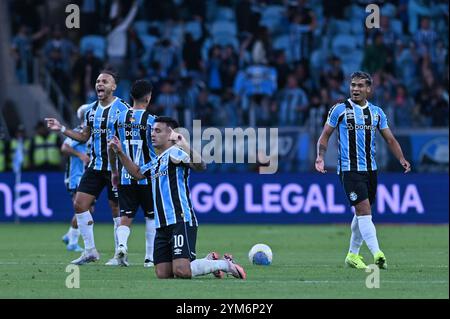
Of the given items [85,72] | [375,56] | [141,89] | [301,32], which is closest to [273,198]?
[375,56]

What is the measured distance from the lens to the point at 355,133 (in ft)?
45.5

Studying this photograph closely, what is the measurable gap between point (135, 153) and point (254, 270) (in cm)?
215

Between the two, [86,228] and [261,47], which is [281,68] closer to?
[261,47]

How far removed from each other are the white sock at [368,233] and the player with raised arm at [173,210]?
188 centimetres

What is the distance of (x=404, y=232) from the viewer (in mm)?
22188

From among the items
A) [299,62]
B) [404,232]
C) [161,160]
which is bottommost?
[404,232]

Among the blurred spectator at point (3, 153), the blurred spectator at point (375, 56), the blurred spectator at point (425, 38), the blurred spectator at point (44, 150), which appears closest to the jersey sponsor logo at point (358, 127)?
the blurred spectator at point (44, 150)

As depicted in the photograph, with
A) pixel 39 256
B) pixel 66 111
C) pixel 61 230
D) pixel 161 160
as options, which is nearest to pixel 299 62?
pixel 66 111

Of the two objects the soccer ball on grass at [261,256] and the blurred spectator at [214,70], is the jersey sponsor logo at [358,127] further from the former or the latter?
the blurred spectator at [214,70]

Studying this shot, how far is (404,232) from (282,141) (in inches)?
153

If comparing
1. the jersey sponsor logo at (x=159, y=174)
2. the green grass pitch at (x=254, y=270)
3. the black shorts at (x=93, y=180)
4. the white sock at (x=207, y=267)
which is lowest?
the green grass pitch at (x=254, y=270)

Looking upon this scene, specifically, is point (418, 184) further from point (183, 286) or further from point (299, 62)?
point (183, 286)

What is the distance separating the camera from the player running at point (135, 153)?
46.1 ft

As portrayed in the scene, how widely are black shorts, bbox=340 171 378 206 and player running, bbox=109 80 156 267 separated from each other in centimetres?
241
